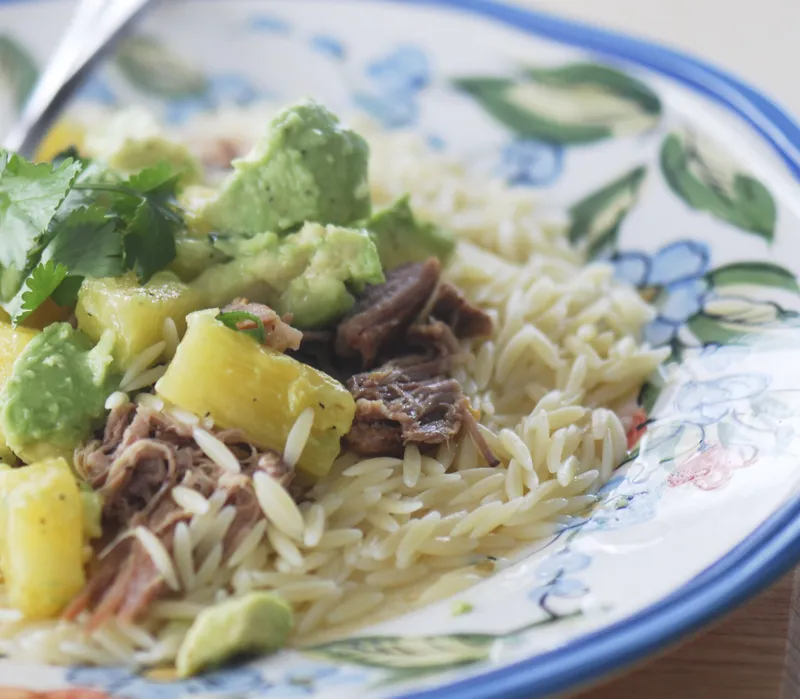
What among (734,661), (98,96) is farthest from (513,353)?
(98,96)

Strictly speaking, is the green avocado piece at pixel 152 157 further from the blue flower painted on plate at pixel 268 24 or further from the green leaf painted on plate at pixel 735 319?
the green leaf painted on plate at pixel 735 319

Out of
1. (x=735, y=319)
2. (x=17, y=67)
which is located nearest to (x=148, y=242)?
(x=735, y=319)

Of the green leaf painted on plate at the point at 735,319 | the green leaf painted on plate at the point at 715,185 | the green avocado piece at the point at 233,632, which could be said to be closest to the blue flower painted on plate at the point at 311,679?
the green avocado piece at the point at 233,632

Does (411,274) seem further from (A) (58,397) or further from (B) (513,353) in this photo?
(A) (58,397)

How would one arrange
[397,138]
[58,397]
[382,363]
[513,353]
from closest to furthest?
[58,397] < [382,363] < [513,353] < [397,138]

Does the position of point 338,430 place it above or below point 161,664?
above

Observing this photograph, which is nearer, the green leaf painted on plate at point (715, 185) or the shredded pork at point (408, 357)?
the shredded pork at point (408, 357)

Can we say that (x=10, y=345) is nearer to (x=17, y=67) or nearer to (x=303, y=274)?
(x=303, y=274)
